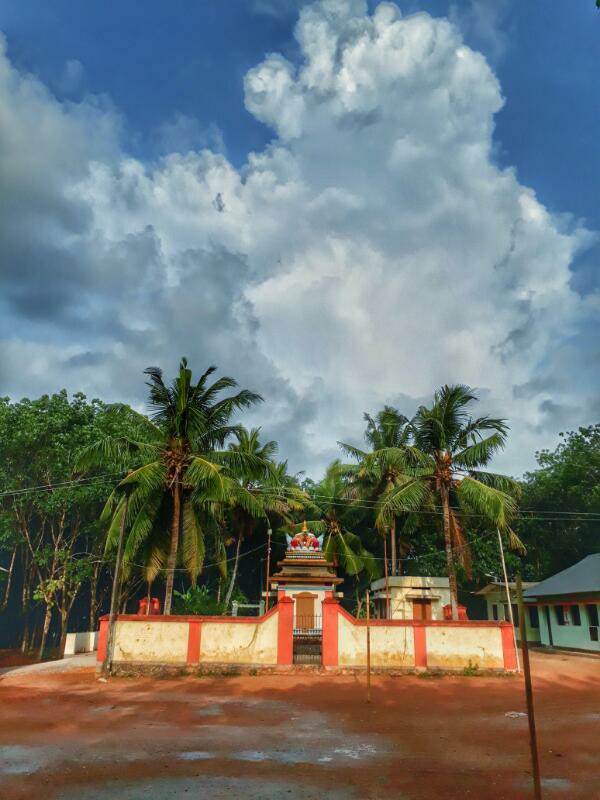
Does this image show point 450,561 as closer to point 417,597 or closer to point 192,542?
point 417,597

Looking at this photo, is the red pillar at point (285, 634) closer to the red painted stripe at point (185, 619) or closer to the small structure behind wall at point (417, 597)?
the red painted stripe at point (185, 619)

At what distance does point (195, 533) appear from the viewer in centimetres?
2269

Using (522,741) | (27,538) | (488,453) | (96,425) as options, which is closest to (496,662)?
(488,453)

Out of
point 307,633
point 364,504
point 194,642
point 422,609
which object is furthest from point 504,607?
point 194,642

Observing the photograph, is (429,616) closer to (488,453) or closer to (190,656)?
(488,453)

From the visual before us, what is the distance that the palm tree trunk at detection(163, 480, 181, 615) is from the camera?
2109 centimetres

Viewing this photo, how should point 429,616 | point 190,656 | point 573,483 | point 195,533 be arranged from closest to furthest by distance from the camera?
point 190,656, point 195,533, point 429,616, point 573,483

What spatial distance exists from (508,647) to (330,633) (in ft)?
21.0

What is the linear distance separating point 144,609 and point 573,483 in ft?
99.0

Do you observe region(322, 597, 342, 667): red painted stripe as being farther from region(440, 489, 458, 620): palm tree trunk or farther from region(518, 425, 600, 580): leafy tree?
region(518, 425, 600, 580): leafy tree

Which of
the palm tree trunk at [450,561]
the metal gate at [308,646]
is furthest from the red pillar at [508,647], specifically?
the metal gate at [308,646]

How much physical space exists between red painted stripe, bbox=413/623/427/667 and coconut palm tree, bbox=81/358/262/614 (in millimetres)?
8541

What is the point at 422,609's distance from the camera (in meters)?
33.1

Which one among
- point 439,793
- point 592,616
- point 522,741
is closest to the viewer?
point 439,793
